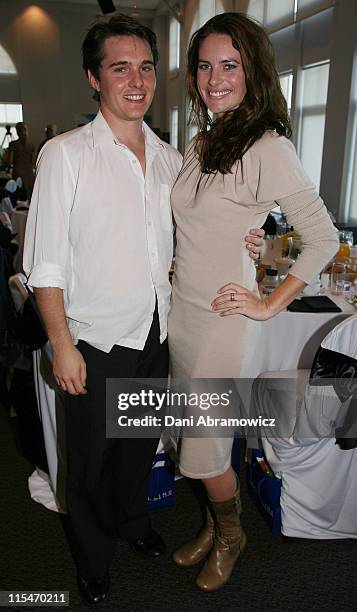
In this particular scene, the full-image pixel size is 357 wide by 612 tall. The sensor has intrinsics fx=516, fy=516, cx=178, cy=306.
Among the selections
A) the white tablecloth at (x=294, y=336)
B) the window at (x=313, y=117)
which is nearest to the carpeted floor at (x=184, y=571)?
the white tablecloth at (x=294, y=336)

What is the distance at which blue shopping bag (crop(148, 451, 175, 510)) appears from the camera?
6.79 feet

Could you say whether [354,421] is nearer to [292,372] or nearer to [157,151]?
[292,372]

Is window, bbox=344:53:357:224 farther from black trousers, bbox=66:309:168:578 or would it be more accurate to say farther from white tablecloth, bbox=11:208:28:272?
black trousers, bbox=66:309:168:578

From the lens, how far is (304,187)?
1.35 metres

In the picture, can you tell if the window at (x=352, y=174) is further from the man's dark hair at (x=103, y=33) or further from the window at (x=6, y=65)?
the window at (x=6, y=65)

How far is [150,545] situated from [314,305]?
1.13m

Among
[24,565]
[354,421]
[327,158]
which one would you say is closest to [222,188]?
[354,421]

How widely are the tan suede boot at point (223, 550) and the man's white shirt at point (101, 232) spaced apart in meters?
0.66

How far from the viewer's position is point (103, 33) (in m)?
1.39

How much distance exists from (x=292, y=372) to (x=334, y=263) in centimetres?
86

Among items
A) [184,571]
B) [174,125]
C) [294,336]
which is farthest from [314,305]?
[174,125]

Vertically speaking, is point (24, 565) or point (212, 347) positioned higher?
point (212, 347)

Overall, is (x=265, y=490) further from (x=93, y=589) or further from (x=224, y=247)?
(x=224, y=247)

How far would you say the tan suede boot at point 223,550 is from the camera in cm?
170
